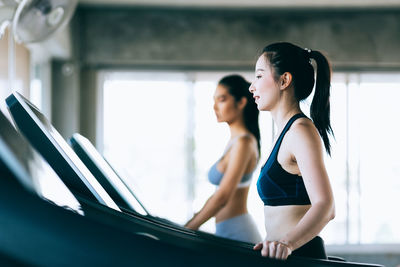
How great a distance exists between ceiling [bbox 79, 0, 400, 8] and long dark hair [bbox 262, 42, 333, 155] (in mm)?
4081

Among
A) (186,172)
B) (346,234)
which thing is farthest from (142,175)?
(346,234)

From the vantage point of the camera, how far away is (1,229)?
0.34 metres

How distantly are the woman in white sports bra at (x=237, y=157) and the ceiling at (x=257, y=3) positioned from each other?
3.14m

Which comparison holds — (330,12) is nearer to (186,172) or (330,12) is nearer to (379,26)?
(379,26)

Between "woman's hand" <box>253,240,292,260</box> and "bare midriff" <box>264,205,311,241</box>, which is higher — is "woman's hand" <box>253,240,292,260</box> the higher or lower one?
the lower one

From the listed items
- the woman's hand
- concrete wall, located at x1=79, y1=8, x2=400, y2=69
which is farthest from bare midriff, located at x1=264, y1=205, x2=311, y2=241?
concrete wall, located at x1=79, y1=8, x2=400, y2=69

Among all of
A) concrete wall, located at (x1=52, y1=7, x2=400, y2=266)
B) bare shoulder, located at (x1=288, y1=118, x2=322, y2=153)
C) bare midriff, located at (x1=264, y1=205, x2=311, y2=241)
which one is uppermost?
concrete wall, located at (x1=52, y1=7, x2=400, y2=266)

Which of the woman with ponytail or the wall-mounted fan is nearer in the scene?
the woman with ponytail

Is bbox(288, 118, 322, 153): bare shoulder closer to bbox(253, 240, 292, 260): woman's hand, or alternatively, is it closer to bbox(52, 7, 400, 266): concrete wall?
bbox(253, 240, 292, 260): woman's hand

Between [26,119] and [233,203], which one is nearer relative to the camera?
[26,119]

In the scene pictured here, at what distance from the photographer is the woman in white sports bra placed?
79.7 inches

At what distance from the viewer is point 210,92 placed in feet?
17.8

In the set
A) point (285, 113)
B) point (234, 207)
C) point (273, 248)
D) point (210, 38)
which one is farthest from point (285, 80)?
point (210, 38)

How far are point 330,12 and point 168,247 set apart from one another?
5.32 meters
